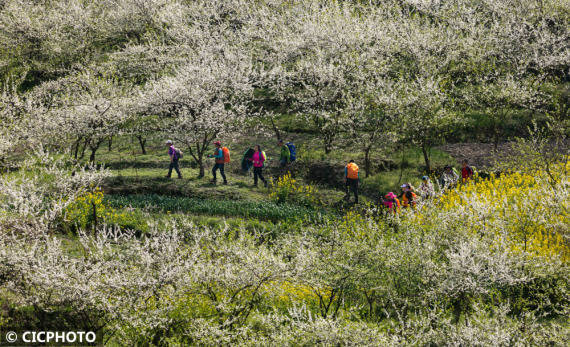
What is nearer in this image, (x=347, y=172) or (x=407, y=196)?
(x=407, y=196)

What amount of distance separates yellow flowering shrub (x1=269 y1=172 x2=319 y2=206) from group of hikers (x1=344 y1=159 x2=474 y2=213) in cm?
170

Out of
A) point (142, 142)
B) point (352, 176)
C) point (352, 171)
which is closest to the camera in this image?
point (352, 171)

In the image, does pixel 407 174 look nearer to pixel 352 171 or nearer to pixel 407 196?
pixel 352 171

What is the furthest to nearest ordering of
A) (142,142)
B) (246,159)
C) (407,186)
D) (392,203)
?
(142,142)
(246,159)
(407,186)
(392,203)

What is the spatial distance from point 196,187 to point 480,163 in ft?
49.1

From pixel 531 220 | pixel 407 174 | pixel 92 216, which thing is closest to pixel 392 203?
pixel 531 220

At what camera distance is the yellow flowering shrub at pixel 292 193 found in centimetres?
1972

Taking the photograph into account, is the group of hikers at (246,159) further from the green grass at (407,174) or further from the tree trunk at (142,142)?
the tree trunk at (142,142)

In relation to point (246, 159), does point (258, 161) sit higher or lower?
higher

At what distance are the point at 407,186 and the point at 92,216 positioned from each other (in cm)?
1300

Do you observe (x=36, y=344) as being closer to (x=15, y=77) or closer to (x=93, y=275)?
(x=93, y=275)

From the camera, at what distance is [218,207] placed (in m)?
18.5

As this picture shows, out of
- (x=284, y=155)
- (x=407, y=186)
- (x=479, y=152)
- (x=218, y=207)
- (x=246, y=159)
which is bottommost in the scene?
(x=218, y=207)

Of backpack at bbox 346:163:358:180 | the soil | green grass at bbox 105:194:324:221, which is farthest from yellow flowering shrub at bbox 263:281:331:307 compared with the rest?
the soil
